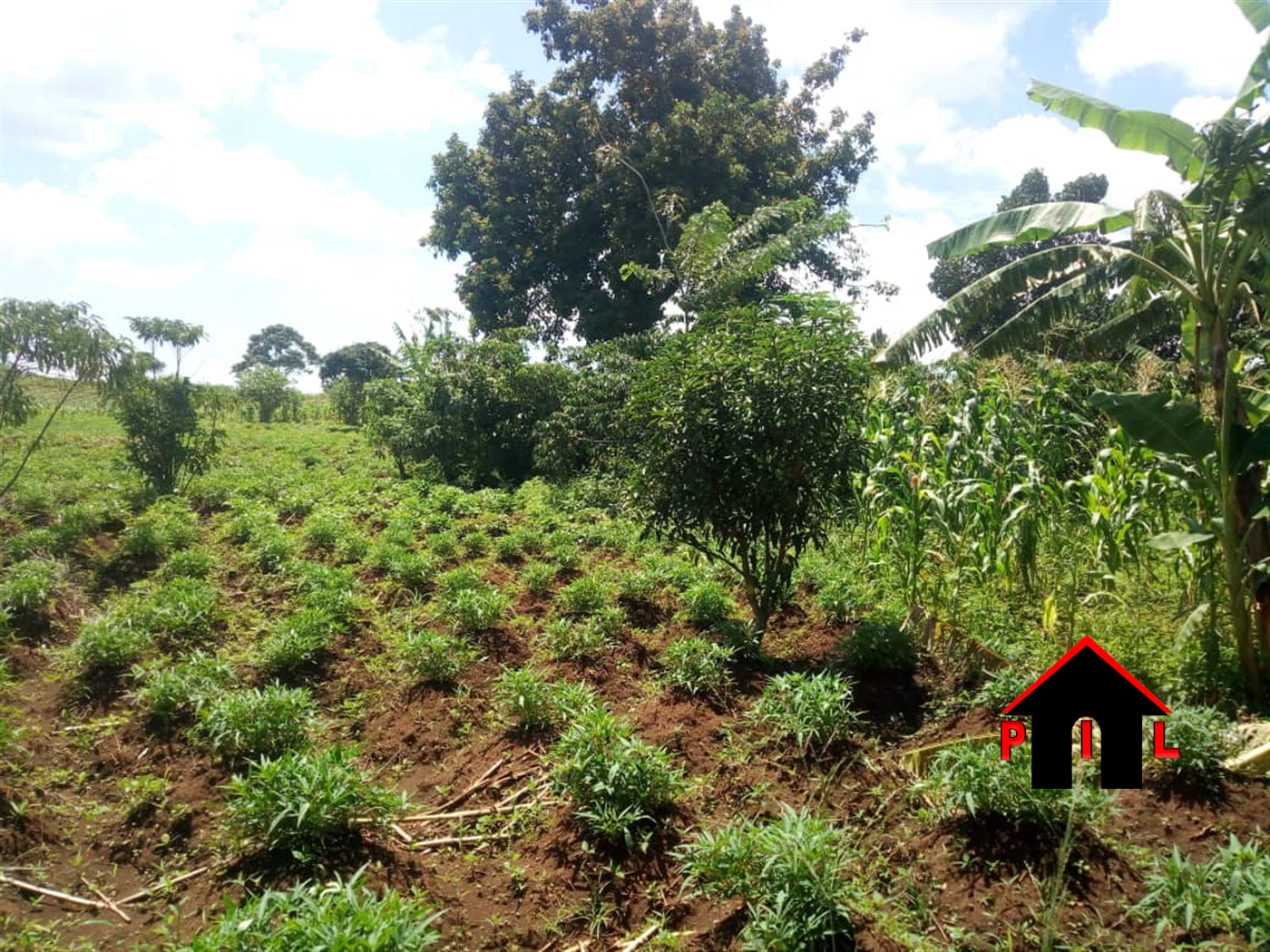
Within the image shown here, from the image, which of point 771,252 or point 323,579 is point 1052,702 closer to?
point 323,579

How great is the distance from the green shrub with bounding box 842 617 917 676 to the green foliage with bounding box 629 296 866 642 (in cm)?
77

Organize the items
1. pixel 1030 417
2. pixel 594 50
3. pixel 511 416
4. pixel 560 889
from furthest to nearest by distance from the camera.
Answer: pixel 594 50 < pixel 511 416 < pixel 1030 417 < pixel 560 889

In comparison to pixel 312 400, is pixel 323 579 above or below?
below

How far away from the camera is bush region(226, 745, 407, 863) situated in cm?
331

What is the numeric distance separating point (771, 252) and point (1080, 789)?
10323 millimetres

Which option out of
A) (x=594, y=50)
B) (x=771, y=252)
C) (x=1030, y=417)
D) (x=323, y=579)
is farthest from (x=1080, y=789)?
(x=594, y=50)

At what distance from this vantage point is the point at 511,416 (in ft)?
43.1

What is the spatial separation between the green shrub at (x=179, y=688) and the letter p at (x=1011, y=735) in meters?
4.20

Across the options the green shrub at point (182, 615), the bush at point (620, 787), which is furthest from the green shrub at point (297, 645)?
the bush at point (620, 787)

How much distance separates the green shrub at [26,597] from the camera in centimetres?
574

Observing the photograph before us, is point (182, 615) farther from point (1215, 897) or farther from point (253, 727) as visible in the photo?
point (1215, 897)

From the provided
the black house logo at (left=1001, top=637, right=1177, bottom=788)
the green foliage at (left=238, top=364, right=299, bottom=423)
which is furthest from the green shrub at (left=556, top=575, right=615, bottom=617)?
the green foliage at (left=238, top=364, right=299, bottom=423)

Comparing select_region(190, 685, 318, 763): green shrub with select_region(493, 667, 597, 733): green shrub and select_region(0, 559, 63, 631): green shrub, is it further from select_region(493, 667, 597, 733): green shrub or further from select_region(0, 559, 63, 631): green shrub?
select_region(0, 559, 63, 631): green shrub

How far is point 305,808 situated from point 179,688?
76.0 inches
